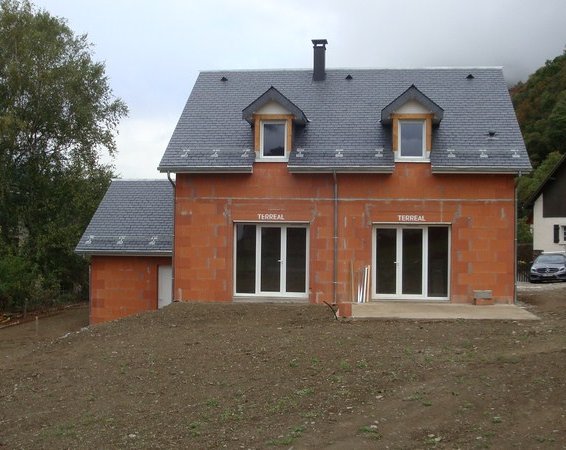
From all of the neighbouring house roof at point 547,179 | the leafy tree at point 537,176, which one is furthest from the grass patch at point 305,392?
the leafy tree at point 537,176

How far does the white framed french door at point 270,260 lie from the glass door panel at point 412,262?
106 inches

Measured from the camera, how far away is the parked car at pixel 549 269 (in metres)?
36.0

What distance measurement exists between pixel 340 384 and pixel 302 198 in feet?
34.5

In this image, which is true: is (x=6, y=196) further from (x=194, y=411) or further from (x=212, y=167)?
(x=194, y=411)

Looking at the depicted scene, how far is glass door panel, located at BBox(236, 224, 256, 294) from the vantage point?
20.6 meters

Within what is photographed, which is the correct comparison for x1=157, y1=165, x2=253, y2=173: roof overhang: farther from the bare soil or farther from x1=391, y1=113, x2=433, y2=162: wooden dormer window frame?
the bare soil

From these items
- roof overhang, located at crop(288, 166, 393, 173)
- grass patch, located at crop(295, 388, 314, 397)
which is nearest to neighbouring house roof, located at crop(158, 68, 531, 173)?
roof overhang, located at crop(288, 166, 393, 173)

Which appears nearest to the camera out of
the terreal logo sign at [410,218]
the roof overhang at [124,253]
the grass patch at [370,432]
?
the grass patch at [370,432]

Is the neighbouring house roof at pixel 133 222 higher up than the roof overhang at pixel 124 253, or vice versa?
the neighbouring house roof at pixel 133 222

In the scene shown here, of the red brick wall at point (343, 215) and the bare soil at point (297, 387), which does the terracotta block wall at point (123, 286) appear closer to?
the red brick wall at point (343, 215)

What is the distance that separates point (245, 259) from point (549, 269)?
69.0 feet

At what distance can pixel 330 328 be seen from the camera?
14.8 m

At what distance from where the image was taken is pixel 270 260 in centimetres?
2058

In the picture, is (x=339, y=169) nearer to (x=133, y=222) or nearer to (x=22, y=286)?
(x=133, y=222)
